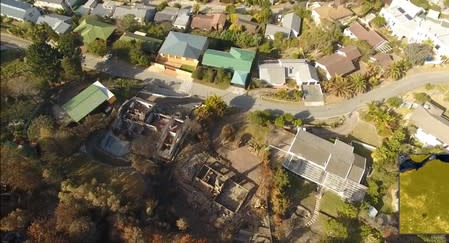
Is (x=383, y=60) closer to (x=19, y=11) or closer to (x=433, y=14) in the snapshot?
(x=433, y=14)

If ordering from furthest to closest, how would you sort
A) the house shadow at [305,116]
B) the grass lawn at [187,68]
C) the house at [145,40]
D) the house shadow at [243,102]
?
the house at [145,40] → the grass lawn at [187,68] → the house shadow at [243,102] → the house shadow at [305,116]

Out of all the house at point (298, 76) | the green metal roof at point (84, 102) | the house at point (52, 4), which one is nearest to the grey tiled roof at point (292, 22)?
the house at point (298, 76)

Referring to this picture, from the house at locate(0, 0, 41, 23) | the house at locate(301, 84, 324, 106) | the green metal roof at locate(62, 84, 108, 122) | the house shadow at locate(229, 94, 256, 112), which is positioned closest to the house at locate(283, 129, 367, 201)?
the house at locate(301, 84, 324, 106)

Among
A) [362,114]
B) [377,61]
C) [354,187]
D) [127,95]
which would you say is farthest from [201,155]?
[377,61]

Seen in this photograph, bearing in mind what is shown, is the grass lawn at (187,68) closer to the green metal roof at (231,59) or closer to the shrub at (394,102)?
the green metal roof at (231,59)

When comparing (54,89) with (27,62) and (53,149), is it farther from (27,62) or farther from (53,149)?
(53,149)

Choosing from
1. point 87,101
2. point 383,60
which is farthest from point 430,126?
point 87,101

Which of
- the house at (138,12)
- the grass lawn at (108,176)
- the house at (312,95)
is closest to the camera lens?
the grass lawn at (108,176)

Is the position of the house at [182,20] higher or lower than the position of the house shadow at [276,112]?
higher
